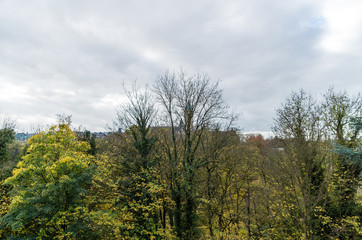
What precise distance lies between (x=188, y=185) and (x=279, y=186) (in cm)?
684

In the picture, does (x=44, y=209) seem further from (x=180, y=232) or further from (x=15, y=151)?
(x=15, y=151)

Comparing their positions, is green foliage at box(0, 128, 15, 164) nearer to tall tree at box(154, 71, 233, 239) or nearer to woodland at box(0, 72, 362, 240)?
woodland at box(0, 72, 362, 240)

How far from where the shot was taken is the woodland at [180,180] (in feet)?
37.9

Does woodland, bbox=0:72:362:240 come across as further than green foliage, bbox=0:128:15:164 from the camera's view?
No

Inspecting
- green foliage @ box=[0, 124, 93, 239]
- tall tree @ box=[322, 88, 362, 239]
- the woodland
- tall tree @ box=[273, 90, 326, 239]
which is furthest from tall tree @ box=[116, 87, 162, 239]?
tall tree @ box=[322, 88, 362, 239]

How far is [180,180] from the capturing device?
13.1m

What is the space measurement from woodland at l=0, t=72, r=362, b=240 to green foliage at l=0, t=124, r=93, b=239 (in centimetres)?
7

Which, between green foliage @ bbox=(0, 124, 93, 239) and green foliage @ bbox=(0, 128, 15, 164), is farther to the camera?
green foliage @ bbox=(0, 128, 15, 164)

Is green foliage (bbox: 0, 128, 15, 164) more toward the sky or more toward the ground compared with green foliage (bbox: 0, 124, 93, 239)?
more toward the sky

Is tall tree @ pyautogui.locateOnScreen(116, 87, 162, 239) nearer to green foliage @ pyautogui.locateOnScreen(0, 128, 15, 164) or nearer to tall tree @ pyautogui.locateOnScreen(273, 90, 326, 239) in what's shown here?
tall tree @ pyautogui.locateOnScreen(273, 90, 326, 239)

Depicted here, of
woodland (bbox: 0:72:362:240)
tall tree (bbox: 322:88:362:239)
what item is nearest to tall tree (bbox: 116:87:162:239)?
woodland (bbox: 0:72:362:240)

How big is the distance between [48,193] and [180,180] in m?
8.30

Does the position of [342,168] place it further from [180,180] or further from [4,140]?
[4,140]

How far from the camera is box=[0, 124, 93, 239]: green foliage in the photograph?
11.4 metres
